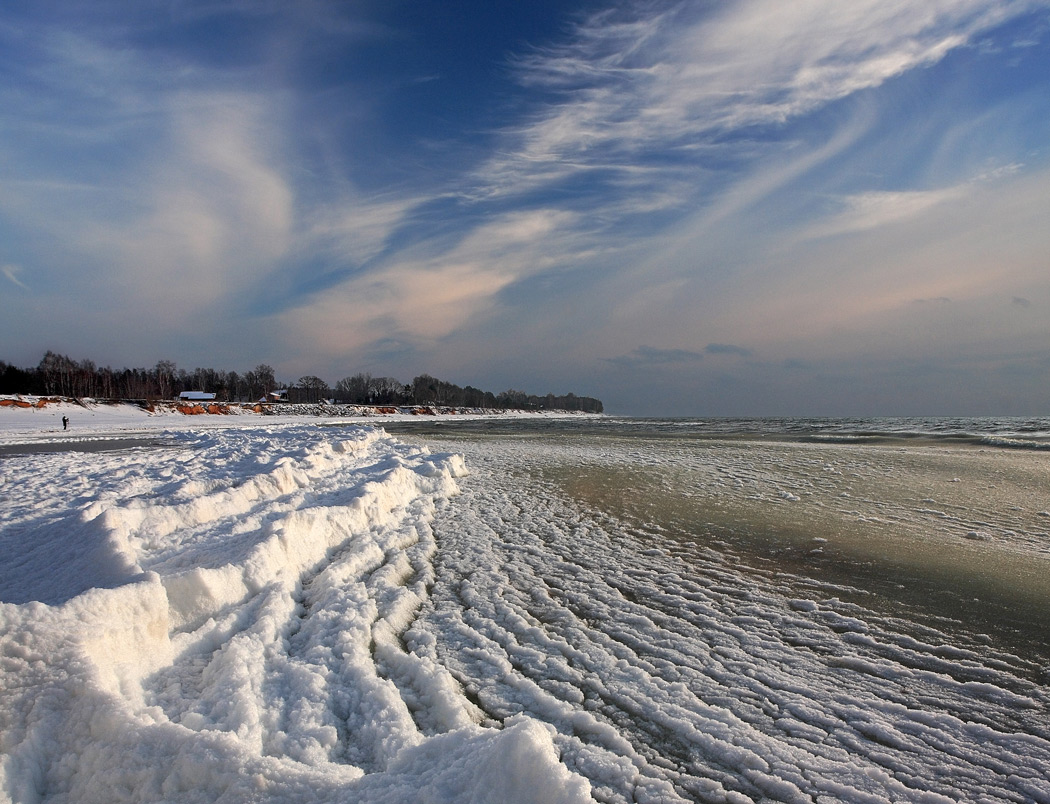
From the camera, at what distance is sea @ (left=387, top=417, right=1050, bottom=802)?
302 cm

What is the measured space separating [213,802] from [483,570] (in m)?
4.53

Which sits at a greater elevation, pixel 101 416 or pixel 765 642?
pixel 101 416

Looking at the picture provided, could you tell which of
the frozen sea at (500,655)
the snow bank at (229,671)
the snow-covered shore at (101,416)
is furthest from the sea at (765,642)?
the snow-covered shore at (101,416)

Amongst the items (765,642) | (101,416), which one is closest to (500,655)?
(765,642)

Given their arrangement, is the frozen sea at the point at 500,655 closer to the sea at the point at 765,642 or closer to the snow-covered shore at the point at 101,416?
the sea at the point at 765,642

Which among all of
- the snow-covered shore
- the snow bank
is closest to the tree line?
the snow-covered shore

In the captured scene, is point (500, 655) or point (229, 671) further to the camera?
point (500, 655)

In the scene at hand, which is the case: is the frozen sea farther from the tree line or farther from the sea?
the tree line

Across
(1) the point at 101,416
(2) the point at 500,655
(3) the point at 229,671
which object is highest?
(1) the point at 101,416

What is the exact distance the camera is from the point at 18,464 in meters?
12.6

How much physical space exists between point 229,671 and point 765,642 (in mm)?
4353

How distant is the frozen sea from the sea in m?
0.02

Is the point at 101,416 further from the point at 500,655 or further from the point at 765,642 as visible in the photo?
the point at 765,642

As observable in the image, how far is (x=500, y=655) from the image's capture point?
427cm
